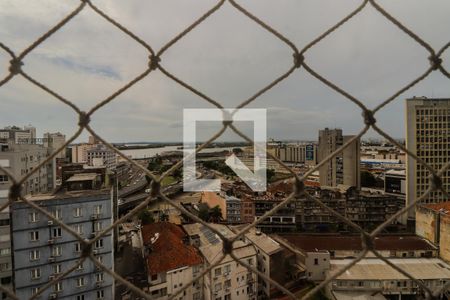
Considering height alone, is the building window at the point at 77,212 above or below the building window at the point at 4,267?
above

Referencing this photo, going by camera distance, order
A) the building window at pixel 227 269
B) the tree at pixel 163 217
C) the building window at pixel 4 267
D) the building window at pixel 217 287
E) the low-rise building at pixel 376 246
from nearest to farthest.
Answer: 1. the building window at pixel 4 267
2. the building window at pixel 217 287
3. the building window at pixel 227 269
4. the low-rise building at pixel 376 246
5. the tree at pixel 163 217

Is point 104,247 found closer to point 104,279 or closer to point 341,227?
point 104,279

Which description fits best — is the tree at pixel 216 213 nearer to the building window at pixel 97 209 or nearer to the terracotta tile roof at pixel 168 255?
the terracotta tile roof at pixel 168 255

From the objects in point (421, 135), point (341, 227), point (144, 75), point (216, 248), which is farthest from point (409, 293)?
point (144, 75)

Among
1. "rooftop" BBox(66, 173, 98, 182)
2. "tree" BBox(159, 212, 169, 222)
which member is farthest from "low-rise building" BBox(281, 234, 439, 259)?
"rooftop" BBox(66, 173, 98, 182)

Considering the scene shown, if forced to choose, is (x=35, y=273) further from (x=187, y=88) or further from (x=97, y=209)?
(x=187, y=88)

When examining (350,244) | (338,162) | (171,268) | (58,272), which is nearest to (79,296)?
(58,272)

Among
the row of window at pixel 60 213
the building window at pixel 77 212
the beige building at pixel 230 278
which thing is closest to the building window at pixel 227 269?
the beige building at pixel 230 278
